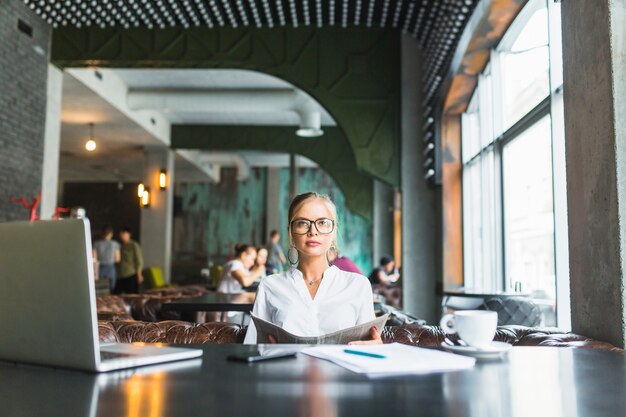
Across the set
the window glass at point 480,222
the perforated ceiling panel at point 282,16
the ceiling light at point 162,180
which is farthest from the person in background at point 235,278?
the ceiling light at point 162,180

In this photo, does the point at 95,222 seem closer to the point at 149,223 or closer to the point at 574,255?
the point at 149,223

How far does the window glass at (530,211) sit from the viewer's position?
4.39 meters

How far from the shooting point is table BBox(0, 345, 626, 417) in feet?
2.75

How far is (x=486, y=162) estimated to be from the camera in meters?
6.21

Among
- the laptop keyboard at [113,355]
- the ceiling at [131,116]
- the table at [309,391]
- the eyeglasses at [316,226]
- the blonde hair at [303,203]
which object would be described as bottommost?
the table at [309,391]

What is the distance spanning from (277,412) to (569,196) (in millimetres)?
2109

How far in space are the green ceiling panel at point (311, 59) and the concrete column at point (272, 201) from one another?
10.7m

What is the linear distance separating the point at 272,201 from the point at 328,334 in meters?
16.8

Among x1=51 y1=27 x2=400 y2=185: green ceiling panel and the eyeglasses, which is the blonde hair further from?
x1=51 y1=27 x2=400 y2=185: green ceiling panel

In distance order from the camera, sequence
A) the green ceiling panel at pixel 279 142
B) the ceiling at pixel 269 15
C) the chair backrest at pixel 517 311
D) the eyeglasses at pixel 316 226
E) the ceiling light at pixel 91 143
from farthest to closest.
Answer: the green ceiling panel at pixel 279 142
the ceiling light at pixel 91 143
the ceiling at pixel 269 15
the chair backrest at pixel 517 311
the eyeglasses at pixel 316 226

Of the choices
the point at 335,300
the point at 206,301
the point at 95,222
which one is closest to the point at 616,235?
the point at 335,300

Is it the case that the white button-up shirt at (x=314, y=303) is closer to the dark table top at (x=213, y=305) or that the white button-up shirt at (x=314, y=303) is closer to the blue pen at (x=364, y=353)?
the blue pen at (x=364, y=353)

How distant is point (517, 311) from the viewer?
4031 millimetres

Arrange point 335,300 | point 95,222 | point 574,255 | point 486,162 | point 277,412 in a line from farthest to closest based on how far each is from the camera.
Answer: point 95,222 → point 486,162 → point 574,255 → point 335,300 → point 277,412
